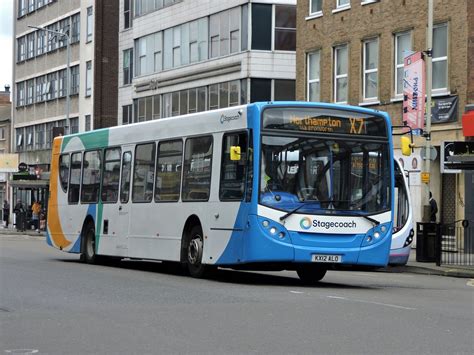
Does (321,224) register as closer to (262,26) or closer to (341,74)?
(341,74)

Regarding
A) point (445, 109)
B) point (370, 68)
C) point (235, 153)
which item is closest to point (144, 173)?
point (235, 153)

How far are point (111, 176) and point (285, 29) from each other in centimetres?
2455

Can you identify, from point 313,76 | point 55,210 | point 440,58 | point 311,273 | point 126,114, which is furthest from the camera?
point 126,114

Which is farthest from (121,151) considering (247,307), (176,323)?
(176,323)

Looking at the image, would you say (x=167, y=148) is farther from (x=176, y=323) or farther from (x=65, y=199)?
(x=176, y=323)

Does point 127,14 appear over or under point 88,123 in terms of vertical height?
over

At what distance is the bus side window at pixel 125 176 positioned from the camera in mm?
21688

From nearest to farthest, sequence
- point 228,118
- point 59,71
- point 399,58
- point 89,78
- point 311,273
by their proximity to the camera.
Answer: point 228,118 < point 311,273 < point 399,58 < point 89,78 < point 59,71

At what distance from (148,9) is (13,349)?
45.9 m

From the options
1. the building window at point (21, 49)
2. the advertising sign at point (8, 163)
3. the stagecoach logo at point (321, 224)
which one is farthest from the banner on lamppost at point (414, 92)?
the building window at point (21, 49)

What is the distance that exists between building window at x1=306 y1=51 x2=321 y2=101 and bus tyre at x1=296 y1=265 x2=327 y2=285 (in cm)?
2176

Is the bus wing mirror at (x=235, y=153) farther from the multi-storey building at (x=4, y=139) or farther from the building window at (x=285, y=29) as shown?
the multi-storey building at (x=4, y=139)

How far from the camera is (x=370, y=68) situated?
123 ft

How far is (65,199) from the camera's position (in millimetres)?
25344
